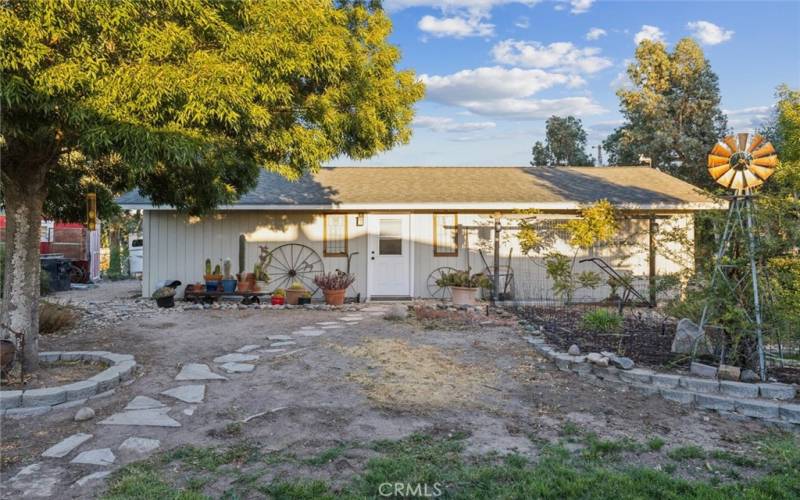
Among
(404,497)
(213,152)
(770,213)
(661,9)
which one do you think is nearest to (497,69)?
(661,9)

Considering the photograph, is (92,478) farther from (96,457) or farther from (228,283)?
(228,283)

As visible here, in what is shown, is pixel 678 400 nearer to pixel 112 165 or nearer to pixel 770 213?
pixel 770 213

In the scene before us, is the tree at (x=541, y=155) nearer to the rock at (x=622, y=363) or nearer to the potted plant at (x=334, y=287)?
the potted plant at (x=334, y=287)

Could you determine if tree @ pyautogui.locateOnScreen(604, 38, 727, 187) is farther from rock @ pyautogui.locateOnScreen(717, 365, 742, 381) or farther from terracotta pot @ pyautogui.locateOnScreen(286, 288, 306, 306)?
rock @ pyautogui.locateOnScreen(717, 365, 742, 381)

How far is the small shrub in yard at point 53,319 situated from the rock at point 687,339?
7423 millimetres

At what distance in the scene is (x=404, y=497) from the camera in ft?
8.11

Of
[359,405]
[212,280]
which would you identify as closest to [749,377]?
[359,405]

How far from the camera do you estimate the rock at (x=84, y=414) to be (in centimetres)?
356

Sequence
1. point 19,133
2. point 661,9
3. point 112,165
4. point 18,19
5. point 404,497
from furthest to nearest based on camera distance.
→ point 661,9 < point 112,165 < point 19,133 < point 18,19 < point 404,497

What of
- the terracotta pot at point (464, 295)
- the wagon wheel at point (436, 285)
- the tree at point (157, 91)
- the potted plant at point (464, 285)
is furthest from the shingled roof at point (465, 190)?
the tree at point (157, 91)

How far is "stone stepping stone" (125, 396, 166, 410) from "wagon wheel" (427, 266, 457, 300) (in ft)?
23.2

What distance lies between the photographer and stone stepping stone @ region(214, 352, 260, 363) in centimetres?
524

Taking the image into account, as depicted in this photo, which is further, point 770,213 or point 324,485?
point 770,213

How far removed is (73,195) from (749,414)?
7.37 m
